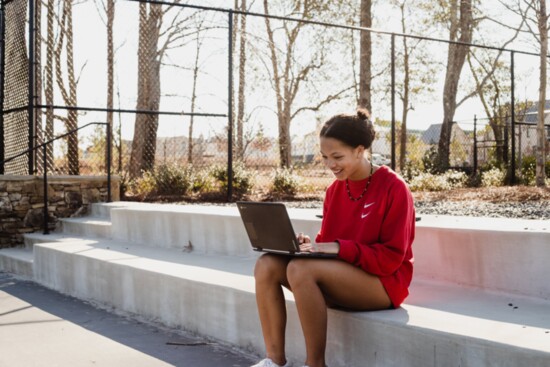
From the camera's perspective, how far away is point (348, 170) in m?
2.89

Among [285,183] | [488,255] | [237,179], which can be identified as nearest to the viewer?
[488,255]

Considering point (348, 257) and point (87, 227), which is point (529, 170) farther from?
point (348, 257)

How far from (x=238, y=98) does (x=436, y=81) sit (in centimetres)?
1024

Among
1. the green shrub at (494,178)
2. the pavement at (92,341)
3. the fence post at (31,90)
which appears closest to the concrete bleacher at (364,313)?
the pavement at (92,341)

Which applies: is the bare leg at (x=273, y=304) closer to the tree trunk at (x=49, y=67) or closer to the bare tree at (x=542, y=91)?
the bare tree at (x=542, y=91)

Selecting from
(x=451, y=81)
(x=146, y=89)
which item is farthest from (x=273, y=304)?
(x=451, y=81)

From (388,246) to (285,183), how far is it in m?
7.60

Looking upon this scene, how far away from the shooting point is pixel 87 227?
7098 millimetres

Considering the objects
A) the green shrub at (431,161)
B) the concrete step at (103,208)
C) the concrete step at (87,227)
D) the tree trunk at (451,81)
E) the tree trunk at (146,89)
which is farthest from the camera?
the tree trunk at (451,81)

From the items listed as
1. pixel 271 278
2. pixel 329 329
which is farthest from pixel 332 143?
pixel 329 329

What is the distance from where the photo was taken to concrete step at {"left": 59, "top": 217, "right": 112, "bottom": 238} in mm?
6816

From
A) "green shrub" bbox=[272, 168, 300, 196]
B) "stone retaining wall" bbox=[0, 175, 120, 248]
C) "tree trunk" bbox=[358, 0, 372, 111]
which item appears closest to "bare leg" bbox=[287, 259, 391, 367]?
"stone retaining wall" bbox=[0, 175, 120, 248]

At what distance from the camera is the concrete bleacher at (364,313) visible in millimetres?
2521

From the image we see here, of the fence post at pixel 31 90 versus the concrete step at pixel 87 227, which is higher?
the fence post at pixel 31 90
